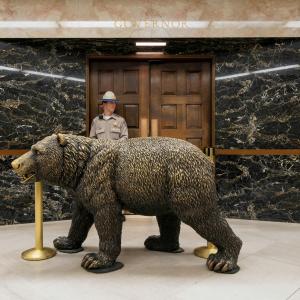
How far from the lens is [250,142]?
15.5ft

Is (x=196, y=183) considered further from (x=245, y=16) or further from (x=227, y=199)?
(x=245, y=16)

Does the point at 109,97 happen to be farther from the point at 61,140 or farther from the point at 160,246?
the point at 160,246

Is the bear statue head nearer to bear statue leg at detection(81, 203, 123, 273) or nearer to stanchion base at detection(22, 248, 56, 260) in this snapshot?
bear statue leg at detection(81, 203, 123, 273)

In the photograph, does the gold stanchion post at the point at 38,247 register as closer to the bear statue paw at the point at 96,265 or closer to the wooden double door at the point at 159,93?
the bear statue paw at the point at 96,265

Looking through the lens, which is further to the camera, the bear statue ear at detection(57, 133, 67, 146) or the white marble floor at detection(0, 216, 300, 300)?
the bear statue ear at detection(57, 133, 67, 146)

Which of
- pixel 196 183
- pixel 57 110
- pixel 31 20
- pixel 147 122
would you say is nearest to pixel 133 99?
pixel 147 122

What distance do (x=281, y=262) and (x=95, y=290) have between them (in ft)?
5.37

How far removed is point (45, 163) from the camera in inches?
97.4

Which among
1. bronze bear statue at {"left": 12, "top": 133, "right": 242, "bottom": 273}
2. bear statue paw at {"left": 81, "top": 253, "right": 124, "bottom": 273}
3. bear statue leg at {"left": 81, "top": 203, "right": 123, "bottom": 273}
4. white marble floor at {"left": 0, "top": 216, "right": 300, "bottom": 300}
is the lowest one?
white marble floor at {"left": 0, "top": 216, "right": 300, "bottom": 300}

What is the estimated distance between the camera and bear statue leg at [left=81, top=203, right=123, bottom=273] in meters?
2.48

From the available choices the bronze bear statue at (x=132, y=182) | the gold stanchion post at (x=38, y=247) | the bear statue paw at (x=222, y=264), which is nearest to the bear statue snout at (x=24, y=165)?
the bronze bear statue at (x=132, y=182)

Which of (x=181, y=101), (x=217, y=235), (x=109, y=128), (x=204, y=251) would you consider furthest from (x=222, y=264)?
(x=181, y=101)

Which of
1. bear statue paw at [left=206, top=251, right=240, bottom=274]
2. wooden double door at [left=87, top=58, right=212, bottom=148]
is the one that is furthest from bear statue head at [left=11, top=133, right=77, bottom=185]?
wooden double door at [left=87, top=58, right=212, bottom=148]

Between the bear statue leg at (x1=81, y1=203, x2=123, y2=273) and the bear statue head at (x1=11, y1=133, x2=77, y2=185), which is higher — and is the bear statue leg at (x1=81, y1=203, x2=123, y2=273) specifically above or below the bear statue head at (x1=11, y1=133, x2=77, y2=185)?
below
